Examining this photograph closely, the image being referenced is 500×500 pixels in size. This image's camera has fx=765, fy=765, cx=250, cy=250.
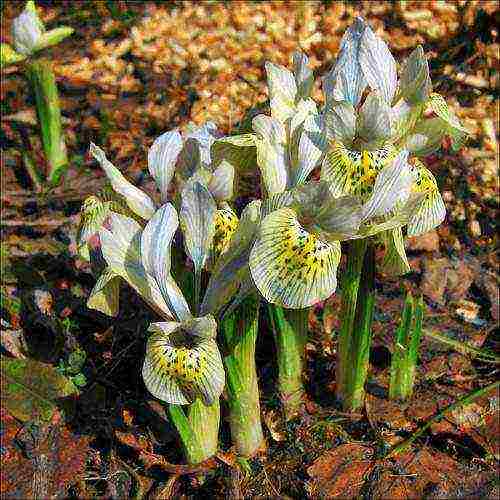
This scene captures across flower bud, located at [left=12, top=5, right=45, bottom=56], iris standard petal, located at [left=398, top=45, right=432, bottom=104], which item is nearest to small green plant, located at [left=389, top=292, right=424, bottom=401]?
iris standard petal, located at [left=398, top=45, right=432, bottom=104]

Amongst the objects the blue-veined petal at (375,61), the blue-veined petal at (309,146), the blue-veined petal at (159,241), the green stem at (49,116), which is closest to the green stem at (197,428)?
the blue-veined petal at (159,241)

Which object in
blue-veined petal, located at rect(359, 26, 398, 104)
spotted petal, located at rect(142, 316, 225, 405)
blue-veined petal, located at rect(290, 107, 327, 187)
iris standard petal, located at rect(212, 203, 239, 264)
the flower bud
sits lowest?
spotted petal, located at rect(142, 316, 225, 405)

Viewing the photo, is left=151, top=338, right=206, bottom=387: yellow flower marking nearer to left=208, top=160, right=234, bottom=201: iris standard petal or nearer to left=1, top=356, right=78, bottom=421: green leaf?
left=208, top=160, right=234, bottom=201: iris standard petal

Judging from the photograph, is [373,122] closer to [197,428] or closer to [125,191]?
[125,191]

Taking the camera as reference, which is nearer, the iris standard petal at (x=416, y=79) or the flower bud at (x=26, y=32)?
the iris standard petal at (x=416, y=79)

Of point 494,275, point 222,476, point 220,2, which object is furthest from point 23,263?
point 220,2

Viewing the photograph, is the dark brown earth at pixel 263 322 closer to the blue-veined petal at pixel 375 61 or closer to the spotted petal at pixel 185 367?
the blue-veined petal at pixel 375 61

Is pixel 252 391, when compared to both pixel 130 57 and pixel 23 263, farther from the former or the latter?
pixel 130 57
